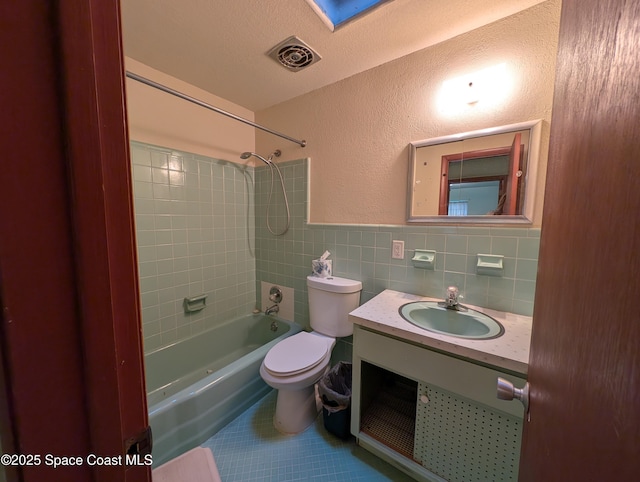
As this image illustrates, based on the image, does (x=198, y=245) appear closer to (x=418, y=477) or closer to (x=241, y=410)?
(x=241, y=410)

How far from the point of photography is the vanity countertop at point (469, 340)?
0.83 meters

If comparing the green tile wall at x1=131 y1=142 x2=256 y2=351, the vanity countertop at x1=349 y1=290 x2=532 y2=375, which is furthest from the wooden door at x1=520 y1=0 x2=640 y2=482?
the green tile wall at x1=131 y1=142 x2=256 y2=351

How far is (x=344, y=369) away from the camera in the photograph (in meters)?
1.52

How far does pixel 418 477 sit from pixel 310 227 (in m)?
1.57

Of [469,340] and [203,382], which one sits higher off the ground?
[469,340]

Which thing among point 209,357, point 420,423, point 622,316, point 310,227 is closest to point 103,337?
point 622,316

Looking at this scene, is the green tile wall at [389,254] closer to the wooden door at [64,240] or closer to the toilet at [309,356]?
the toilet at [309,356]

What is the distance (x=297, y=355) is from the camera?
141 centimetres

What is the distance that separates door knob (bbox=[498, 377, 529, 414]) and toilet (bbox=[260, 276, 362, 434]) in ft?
3.24

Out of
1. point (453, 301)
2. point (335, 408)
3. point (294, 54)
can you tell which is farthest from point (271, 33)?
point (335, 408)

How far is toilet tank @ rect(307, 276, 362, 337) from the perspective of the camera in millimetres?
1561

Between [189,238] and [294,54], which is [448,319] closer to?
[294,54]

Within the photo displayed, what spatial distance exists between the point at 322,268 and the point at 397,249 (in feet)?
1.82

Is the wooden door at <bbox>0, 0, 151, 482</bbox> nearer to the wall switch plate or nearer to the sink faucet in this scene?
the wall switch plate
